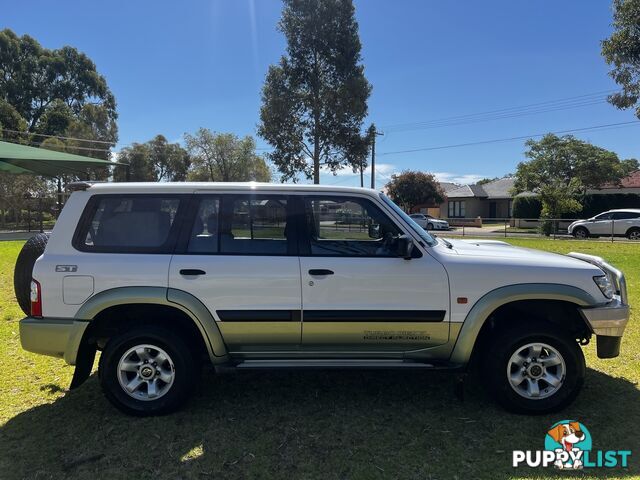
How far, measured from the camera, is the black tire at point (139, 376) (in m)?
3.50

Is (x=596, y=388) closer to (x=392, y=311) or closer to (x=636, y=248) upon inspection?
(x=392, y=311)

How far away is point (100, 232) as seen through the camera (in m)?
3.58

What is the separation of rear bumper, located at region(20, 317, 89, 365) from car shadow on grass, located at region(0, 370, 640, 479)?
603mm

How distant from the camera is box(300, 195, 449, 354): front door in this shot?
3.50 meters

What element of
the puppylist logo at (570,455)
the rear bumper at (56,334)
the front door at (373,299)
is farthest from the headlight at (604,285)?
the rear bumper at (56,334)

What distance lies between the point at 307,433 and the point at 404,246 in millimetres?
1601

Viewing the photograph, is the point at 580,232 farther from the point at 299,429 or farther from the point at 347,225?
the point at 299,429

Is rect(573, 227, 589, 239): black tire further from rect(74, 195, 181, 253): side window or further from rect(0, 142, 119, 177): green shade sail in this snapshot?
rect(74, 195, 181, 253): side window

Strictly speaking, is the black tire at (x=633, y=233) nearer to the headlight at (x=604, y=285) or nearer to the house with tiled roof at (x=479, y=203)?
the headlight at (x=604, y=285)

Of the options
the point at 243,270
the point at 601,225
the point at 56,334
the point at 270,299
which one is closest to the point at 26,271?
the point at 56,334

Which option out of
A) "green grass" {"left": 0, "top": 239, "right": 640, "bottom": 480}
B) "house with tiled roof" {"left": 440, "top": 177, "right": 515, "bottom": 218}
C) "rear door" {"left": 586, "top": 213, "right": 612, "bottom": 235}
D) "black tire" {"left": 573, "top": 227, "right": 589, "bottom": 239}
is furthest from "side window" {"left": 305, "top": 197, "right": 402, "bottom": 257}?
"house with tiled roof" {"left": 440, "top": 177, "right": 515, "bottom": 218}

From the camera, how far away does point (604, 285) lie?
356 cm

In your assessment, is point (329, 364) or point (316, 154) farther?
point (316, 154)

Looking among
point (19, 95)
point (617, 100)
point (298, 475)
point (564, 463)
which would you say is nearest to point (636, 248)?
point (617, 100)
